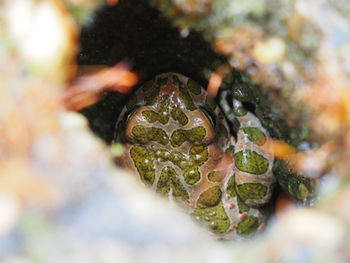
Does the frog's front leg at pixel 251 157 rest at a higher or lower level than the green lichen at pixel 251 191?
higher

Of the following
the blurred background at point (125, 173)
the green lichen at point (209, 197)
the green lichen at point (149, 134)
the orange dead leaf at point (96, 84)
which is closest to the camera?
the blurred background at point (125, 173)

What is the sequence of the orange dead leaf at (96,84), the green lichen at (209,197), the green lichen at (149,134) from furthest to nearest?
the green lichen at (209,197) < the green lichen at (149,134) < the orange dead leaf at (96,84)

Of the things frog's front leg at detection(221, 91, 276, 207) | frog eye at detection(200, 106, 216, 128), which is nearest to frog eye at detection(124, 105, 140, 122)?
frog eye at detection(200, 106, 216, 128)

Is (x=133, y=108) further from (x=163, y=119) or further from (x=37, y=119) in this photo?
(x=37, y=119)

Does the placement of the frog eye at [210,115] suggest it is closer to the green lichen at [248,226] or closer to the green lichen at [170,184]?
the green lichen at [170,184]

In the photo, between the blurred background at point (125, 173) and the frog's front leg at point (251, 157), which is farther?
the frog's front leg at point (251, 157)

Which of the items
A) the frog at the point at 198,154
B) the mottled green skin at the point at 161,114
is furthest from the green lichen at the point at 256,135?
the mottled green skin at the point at 161,114

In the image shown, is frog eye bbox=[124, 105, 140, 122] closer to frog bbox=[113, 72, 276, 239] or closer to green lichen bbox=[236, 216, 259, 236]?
frog bbox=[113, 72, 276, 239]
